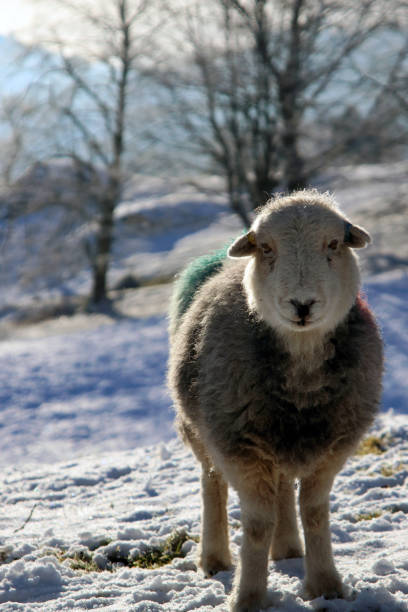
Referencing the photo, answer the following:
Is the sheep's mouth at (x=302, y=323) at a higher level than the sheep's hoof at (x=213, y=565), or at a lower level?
higher

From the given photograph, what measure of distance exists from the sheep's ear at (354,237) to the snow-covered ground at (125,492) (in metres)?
1.52

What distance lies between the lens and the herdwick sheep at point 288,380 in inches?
103

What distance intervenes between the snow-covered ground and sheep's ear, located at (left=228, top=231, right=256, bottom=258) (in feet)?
5.14

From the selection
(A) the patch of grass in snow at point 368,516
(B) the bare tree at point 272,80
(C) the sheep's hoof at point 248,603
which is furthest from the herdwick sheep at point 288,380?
(B) the bare tree at point 272,80

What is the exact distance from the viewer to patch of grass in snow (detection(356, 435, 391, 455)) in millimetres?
4969

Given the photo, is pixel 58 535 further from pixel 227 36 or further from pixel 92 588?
pixel 227 36

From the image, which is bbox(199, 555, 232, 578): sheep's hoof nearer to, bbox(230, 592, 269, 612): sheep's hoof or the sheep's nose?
bbox(230, 592, 269, 612): sheep's hoof

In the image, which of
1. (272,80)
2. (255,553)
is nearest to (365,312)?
(255,553)

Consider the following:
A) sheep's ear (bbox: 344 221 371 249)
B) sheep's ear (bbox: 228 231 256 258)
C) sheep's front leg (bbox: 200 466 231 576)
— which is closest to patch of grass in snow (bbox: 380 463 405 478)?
sheep's front leg (bbox: 200 466 231 576)

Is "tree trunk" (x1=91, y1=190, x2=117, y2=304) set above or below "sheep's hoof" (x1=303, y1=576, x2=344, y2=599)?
above

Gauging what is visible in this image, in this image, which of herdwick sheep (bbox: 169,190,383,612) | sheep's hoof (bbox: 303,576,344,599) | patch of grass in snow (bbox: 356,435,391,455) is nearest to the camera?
herdwick sheep (bbox: 169,190,383,612)

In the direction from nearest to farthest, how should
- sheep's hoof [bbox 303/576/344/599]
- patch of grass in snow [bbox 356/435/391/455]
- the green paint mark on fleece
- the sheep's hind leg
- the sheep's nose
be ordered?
the sheep's nose, sheep's hoof [bbox 303/576/344/599], the sheep's hind leg, the green paint mark on fleece, patch of grass in snow [bbox 356/435/391/455]

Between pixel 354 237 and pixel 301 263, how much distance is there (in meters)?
0.39

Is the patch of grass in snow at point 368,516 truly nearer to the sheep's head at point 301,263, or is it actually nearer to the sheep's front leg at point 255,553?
the sheep's front leg at point 255,553
